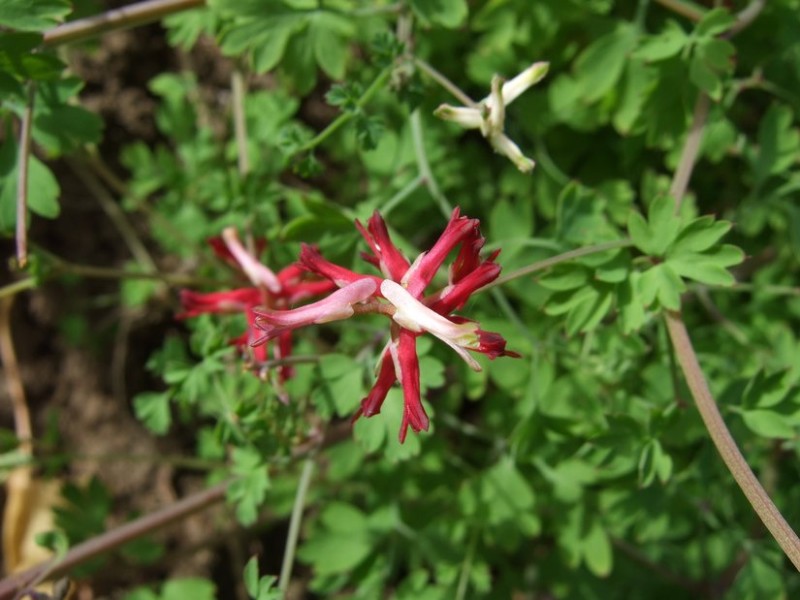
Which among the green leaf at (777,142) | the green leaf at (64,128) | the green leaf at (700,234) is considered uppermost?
the green leaf at (64,128)

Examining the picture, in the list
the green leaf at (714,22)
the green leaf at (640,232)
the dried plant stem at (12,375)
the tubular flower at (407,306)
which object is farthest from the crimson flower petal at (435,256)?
the dried plant stem at (12,375)

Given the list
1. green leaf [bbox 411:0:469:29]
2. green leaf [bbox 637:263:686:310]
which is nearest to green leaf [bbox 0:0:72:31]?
green leaf [bbox 411:0:469:29]

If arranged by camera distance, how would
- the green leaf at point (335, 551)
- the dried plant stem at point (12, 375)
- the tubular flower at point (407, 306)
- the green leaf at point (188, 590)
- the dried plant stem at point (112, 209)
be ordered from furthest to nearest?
the dried plant stem at point (12, 375)
the dried plant stem at point (112, 209)
the green leaf at point (188, 590)
the green leaf at point (335, 551)
the tubular flower at point (407, 306)

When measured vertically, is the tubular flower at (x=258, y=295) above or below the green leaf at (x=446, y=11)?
below

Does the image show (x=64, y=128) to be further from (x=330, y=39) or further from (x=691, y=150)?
(x=691, y=150)

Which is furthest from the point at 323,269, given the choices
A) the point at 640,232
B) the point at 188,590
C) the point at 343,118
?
the point at 188,590

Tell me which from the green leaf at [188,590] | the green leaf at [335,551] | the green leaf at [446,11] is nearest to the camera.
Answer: the green leaf at [446,11]

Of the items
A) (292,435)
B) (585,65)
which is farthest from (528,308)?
(292,435)

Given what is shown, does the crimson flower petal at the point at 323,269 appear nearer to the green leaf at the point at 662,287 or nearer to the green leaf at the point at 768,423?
the green leaf at the point at 662,287

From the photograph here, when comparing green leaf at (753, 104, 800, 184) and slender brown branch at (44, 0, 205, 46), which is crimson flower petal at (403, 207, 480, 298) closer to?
slender brown branch at (44, 0, 205, 46)
